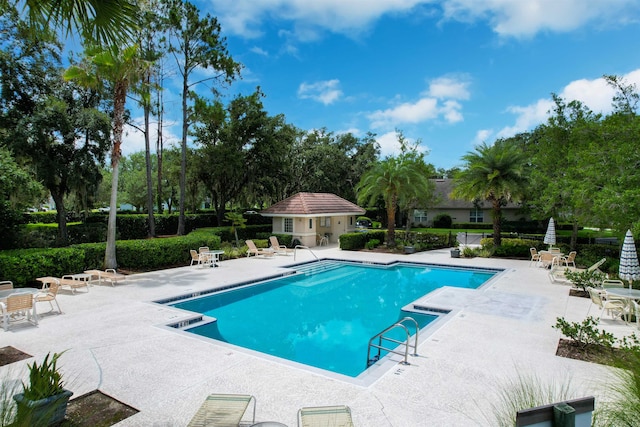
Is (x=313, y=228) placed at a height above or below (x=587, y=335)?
above

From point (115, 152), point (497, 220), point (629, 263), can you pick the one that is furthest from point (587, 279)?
→ point (115, 152)

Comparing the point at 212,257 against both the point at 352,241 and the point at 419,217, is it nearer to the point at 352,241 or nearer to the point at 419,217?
the point at 352,241

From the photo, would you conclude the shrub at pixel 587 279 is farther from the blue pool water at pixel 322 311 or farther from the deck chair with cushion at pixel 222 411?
the deck chair with cushion at pixel 222 411

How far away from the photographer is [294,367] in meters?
6.65

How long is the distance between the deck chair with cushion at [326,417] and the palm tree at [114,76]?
13232 mm

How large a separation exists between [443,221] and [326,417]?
36793 millimetres

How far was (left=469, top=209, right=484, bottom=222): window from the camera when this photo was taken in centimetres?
3862

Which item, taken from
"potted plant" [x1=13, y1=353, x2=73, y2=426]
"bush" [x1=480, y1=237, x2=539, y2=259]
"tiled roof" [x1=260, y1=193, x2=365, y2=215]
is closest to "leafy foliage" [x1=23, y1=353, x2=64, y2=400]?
"potted plant" [x1=13, y1=353, x2=73, y2=426]

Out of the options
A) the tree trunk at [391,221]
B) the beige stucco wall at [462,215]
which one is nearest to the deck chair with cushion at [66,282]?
the tree trunk at [391,221]

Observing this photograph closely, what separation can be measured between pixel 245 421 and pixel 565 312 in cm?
930

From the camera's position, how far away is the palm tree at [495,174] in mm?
20859

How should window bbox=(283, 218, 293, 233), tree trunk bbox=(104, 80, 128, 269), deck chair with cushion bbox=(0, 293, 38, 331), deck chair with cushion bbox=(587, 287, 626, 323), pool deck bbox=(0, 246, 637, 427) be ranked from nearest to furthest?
pool deck bbox=(0, 246, 637, 427)
deck chair with cushion bbox=(0, 293, 38, 331)
deck chair with cushion bbox=(587, 287, 626, 323)
tree trunk bbox=(104, 80, 128, 269)
window bbox=(283, 218, 293, 233)

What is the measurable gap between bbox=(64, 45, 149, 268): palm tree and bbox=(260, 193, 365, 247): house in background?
1138 centimetres

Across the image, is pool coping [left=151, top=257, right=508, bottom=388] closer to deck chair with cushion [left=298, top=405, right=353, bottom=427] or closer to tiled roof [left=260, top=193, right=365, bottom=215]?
deck chair with cushion [left=298, top=405, right=353, bottom=427]
